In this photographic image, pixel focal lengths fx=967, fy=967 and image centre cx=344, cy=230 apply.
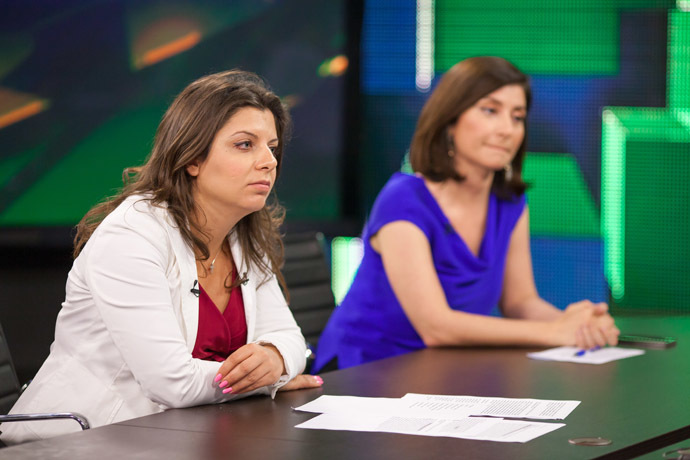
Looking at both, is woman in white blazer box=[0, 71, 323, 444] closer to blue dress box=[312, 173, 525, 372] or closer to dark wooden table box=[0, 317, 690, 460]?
dark wooden table box=[0, 317, 690, 460]

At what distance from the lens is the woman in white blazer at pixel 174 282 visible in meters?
1.98

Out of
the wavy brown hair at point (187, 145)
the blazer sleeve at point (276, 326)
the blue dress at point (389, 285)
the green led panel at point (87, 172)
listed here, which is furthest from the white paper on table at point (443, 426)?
the green led panel at point (87, 172)

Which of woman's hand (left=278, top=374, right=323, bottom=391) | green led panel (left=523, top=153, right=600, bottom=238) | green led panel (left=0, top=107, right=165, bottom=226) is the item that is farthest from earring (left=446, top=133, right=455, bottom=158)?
green led panel (left=523, top=153, right=600, bottom=238)

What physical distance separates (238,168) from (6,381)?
2.52 feet

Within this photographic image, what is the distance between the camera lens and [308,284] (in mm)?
3338

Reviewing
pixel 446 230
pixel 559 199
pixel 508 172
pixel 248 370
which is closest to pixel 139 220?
pixel 248 370

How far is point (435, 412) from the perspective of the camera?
1.88 metres

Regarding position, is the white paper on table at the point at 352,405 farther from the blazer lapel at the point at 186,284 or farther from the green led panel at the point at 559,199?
the green led panel at the point at 559,199

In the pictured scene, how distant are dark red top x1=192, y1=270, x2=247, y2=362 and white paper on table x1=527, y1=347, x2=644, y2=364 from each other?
32.5 inches

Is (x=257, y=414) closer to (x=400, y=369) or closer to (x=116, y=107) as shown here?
(x=400, y=369)

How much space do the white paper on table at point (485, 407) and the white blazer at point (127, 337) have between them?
0.32 metres

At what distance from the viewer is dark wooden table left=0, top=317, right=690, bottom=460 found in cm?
158

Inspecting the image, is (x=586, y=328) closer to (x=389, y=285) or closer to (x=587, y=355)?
(x=587, y=355)

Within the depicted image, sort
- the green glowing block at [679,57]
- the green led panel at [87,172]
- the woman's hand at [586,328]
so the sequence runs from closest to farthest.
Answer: the woman's hand at [586,328], the green led panel at [87,172], the green glowing block at [679,57]
